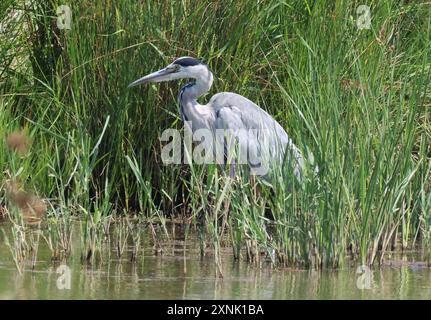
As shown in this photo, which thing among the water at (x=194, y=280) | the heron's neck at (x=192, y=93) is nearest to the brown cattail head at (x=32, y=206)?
the water at (x=194, y=280)

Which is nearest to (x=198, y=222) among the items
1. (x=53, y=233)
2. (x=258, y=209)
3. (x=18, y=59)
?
(x=258, y=209)

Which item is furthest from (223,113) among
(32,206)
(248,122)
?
(32,206)

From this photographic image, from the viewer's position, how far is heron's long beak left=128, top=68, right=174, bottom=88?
720 centimetres

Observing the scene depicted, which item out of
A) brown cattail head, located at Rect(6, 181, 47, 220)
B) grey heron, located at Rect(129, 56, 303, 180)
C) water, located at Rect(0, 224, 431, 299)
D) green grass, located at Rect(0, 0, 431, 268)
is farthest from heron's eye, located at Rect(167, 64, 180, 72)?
water, located at Rect(0, 224, 431, 299)

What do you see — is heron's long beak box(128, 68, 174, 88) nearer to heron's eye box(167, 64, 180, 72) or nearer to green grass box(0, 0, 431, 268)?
heron's eye box(167, 64, 180, 72)

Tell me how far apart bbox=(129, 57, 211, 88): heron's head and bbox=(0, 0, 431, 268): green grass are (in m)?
0.14

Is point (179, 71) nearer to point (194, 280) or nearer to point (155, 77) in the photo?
point (155, 77)

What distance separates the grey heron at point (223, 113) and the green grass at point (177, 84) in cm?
14

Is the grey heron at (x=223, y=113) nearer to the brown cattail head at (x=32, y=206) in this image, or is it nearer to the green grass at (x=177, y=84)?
the green grass at (x=177, y=84)

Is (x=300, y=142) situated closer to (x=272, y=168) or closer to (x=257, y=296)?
(x=272, y=168)

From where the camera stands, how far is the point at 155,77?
7230mm

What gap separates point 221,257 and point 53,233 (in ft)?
3.06

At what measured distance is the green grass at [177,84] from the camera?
6.45 meters

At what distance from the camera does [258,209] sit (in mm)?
6254
